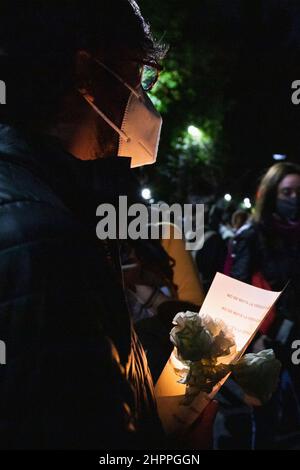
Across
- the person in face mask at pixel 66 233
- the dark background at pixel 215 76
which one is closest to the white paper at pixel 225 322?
the person in face mask at pixel 66 233

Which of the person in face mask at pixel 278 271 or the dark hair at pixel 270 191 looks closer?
the person in face mask at pixel 278 271

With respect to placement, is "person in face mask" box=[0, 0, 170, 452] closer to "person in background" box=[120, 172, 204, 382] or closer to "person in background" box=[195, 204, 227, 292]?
"person in background" box=[120, 172, 204, 382]

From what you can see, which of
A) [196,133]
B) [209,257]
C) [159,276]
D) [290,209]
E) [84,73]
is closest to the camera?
[84,73]

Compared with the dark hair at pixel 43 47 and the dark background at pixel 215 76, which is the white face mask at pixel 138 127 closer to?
the dark hair at pixel 43 47

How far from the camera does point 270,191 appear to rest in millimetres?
4148

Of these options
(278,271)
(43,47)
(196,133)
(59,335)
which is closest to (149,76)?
(43,47)

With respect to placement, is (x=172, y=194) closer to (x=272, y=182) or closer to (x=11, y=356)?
(x=272, y=182)

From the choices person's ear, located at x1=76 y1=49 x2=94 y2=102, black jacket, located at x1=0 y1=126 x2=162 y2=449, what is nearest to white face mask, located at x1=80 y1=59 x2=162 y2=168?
person's ear, located at x1=76 y1=49 x2=94 y2=102

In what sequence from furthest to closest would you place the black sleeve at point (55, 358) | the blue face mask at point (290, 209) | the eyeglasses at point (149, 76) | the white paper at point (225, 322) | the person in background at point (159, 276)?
the blue face mask at point (290, 209) → the person in background at point (159, 276) → the eyeglasses at point (149, 76) → the white paper at point (225, 322) → the black sleeve at point (55, 358)

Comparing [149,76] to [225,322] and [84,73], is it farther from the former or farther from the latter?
[225,322]

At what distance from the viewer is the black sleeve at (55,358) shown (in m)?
0.84

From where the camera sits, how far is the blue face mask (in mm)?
4027

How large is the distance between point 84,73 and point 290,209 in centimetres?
311

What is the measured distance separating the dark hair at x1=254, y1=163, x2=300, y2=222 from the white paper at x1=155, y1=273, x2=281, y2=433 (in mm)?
2483
